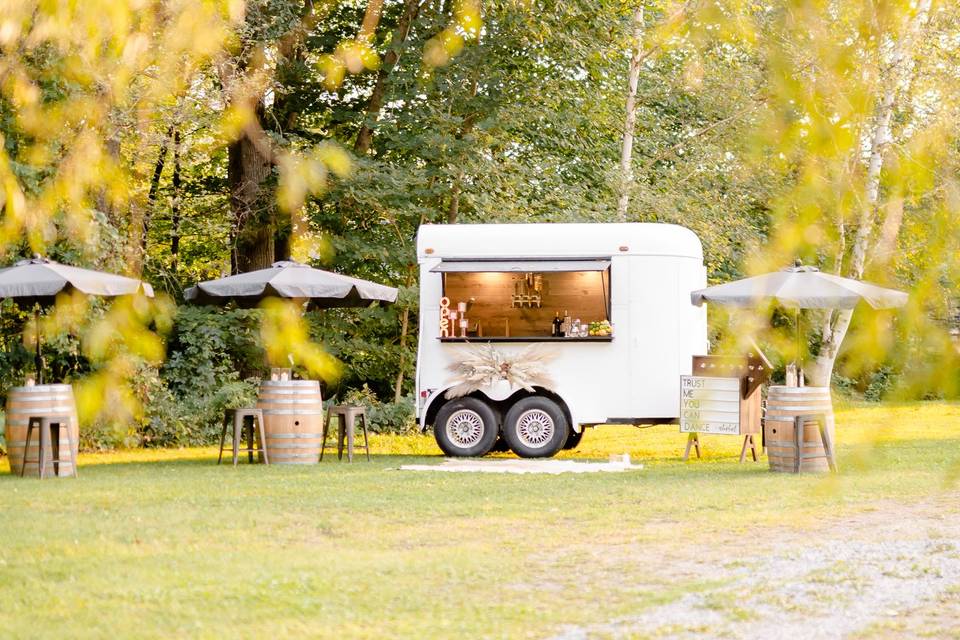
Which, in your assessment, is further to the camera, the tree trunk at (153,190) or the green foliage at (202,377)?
the tree trunk at (153,190)

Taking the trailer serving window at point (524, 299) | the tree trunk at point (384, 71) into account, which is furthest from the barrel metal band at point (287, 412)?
the tree trunk at point (384, 71)

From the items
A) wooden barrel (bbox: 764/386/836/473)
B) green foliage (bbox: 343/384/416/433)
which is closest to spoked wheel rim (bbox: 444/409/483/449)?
wooden barrel (bbox: 764/386/836/473)

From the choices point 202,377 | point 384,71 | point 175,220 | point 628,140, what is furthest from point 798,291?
point 628,140

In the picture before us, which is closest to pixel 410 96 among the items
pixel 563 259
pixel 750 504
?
pixel 563 259

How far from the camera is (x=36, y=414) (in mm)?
10891

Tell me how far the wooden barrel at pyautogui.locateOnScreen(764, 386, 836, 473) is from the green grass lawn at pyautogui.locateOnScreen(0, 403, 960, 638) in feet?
0.86

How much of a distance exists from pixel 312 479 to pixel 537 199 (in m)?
8.66

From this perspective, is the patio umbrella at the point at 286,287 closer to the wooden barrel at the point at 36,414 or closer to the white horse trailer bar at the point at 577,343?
the white horse trailer bar at the point at 577,343

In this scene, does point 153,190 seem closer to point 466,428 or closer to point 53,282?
point 466,428

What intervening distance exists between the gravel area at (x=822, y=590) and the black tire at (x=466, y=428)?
17.9ft

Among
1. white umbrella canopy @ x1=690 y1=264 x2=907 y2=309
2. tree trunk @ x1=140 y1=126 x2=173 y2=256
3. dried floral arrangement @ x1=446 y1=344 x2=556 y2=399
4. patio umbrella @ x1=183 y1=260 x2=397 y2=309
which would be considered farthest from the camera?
tree trunk @ x1=140 y1=126 x2=173 y2=256

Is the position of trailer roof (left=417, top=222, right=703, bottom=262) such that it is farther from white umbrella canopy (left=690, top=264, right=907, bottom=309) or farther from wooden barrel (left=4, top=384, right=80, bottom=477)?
white umbrella canopy (left=690, top=264, right=907, bottom=309)

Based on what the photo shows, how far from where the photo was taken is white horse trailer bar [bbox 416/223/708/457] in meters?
13.0

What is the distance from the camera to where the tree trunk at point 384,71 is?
17734 millimetres
